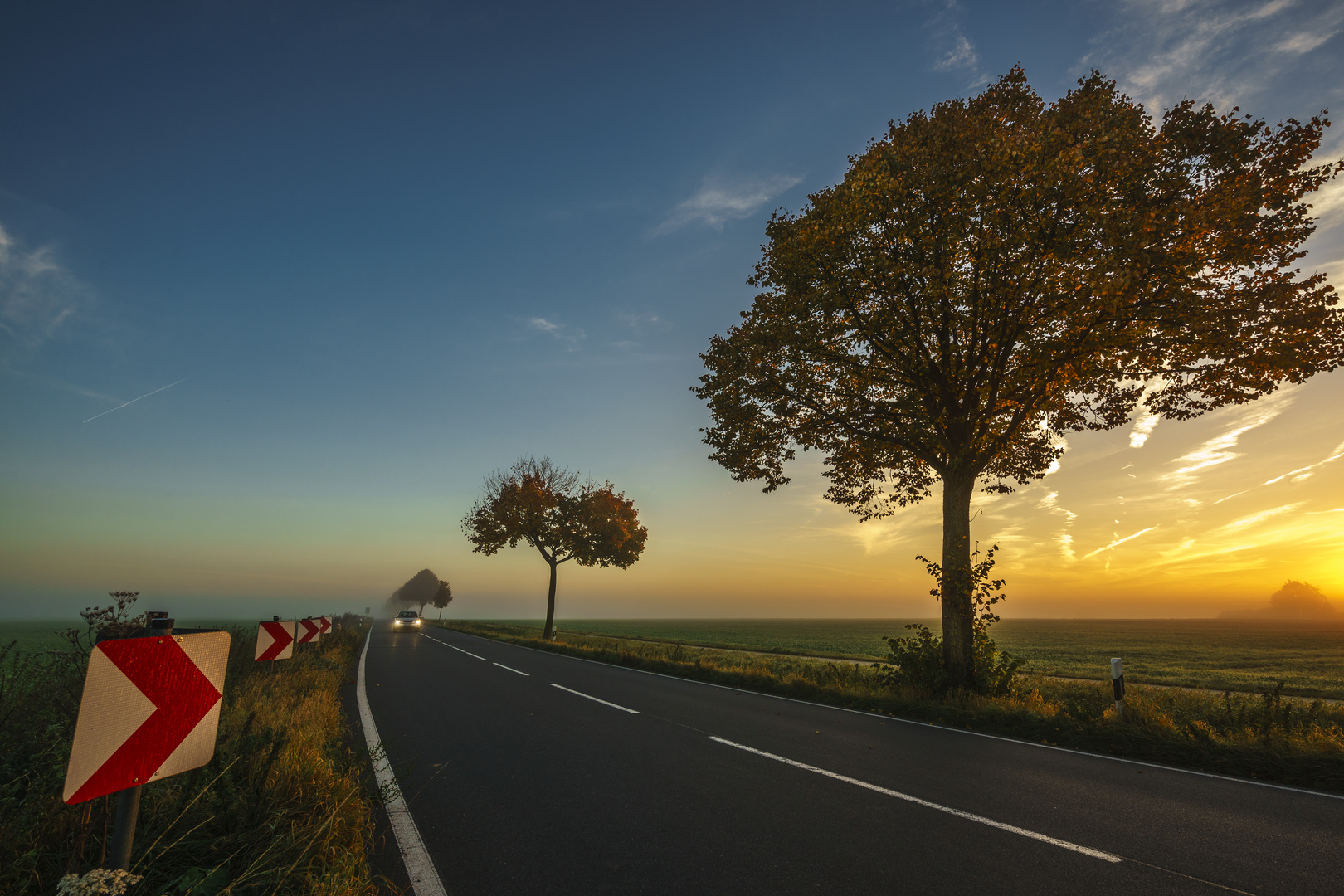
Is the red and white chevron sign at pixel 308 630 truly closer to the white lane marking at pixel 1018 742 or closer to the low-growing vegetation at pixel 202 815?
the white lane marking at pixel 1018 742

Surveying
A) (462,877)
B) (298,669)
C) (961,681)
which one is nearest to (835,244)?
(961,681)

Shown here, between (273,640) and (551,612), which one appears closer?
(273,640)

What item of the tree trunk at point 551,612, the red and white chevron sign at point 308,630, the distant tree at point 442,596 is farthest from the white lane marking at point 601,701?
the distant tree at point 442,596

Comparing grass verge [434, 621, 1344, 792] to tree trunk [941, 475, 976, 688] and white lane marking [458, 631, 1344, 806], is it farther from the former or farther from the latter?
tree trunk [941, 475, 976, 688]

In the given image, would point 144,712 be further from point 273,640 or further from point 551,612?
point 551,612

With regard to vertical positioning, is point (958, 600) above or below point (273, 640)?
above

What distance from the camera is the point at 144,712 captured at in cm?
260

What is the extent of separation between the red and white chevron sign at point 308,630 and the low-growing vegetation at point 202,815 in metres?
9.45

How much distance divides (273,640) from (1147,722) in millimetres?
14243

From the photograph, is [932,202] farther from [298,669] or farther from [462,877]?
[298,669]

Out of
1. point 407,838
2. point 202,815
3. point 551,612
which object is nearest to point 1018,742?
point 407,838

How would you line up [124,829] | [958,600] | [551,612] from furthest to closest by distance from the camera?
[551,612]
[958,600]
[124,829]

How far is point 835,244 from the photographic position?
1124 cm

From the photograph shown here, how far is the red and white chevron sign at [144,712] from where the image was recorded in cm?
234
